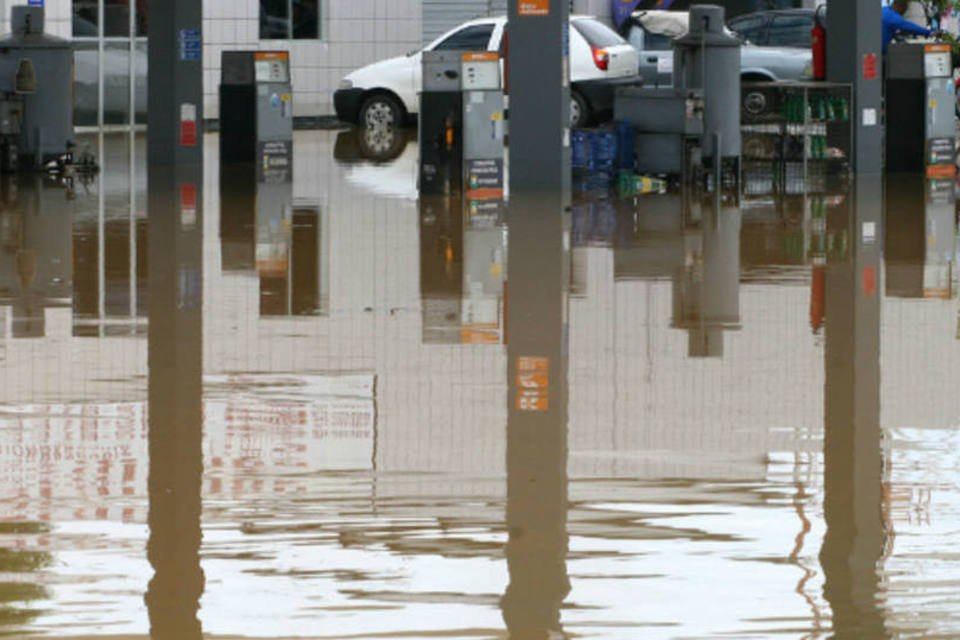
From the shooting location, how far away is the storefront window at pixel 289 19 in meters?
39.2

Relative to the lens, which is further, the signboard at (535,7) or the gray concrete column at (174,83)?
the gray concrete column at (174,83)

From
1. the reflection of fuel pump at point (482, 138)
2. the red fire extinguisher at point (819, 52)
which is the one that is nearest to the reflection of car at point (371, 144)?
the red fire extinguisher at point (819, 52)

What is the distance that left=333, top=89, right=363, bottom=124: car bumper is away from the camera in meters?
36.1

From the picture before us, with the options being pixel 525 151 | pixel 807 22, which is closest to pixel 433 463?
pixel 525 151

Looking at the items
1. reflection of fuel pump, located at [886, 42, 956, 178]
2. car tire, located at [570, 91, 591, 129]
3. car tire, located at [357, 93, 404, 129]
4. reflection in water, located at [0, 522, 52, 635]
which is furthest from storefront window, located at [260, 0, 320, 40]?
reflection in water, located at [0, 522, 52, 635]

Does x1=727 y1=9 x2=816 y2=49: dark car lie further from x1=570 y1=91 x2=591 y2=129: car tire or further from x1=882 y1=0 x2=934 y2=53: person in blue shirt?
x1=570 y1=91 x2=591 y2=129: car tire

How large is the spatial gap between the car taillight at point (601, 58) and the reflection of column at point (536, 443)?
15223 mm

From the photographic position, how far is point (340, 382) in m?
11.7

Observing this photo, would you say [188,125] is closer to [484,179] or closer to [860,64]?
[484,179]

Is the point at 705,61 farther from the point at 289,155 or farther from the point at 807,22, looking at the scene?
the point at 807,22

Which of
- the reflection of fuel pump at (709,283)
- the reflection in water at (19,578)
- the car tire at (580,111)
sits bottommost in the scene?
the reflection in water at (19,578)

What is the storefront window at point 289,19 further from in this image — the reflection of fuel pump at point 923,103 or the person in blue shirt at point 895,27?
the reflection of fuel pump at point 923,103

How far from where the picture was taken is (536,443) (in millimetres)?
9961

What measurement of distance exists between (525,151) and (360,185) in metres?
4.37
